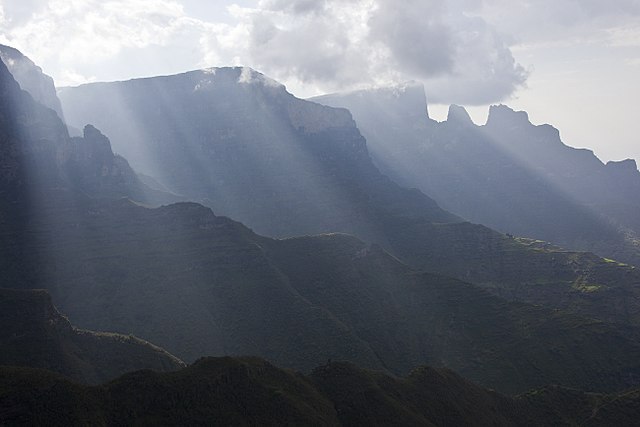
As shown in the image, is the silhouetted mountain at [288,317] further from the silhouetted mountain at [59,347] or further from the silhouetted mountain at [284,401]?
the silhouetted mountain at [284,401]

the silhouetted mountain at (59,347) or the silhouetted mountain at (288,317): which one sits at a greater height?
the silhouetted mountain at (288,317)

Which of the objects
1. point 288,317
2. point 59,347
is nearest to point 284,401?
point 59,347

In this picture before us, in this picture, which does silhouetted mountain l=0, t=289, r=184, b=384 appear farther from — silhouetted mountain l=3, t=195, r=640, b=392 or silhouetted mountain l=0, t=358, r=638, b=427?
silhouetted mountain l=0, t=358, r=638, b=427

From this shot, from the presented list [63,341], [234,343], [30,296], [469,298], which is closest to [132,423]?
[63,341]

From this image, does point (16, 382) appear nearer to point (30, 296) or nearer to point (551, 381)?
point (30, 296)

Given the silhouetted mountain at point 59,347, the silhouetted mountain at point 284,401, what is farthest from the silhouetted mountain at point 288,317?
the silhouetted mountain at point 284,401

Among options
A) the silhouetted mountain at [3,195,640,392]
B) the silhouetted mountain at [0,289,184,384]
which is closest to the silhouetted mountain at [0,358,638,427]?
the silhouetted mountain at [0,289,184,384]
